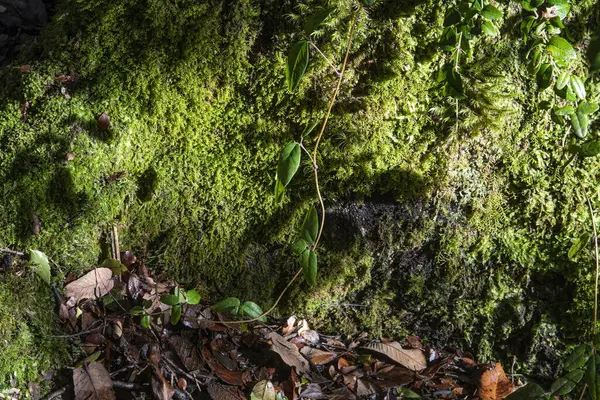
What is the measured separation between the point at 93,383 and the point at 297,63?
1.37 metres

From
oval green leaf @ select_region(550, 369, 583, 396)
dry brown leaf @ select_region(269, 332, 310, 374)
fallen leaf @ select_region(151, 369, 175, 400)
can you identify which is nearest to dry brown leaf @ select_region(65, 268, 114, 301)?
fallen leaf @ select_region(151, 369, 175, 400)

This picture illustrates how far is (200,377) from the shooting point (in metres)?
2.02

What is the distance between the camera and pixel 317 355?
2.27 meters

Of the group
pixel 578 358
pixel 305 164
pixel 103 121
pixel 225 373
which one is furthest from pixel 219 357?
pixel 578 358

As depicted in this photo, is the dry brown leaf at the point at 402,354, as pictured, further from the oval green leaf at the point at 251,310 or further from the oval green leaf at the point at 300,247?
the oval green leaf at the point at 300,247

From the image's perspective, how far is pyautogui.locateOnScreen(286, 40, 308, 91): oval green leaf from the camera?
1.70 m

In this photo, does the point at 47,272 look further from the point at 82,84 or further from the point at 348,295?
the point at 348,295

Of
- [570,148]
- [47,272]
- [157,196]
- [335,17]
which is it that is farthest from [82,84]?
Answer: [570,148]

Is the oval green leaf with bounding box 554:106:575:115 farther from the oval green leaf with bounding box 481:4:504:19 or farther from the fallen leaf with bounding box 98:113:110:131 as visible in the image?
the fallen leaf with bounding box 98:113:110:131

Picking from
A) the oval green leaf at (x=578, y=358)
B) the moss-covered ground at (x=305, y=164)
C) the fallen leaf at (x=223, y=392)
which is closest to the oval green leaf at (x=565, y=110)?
the moss-covered ground at (x=305, y=164)

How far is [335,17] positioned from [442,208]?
0.95 metres

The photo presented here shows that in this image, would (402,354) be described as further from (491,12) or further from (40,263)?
(40,263)

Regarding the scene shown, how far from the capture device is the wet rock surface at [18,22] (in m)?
3.15

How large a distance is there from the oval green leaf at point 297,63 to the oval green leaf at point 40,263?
3.90ft
